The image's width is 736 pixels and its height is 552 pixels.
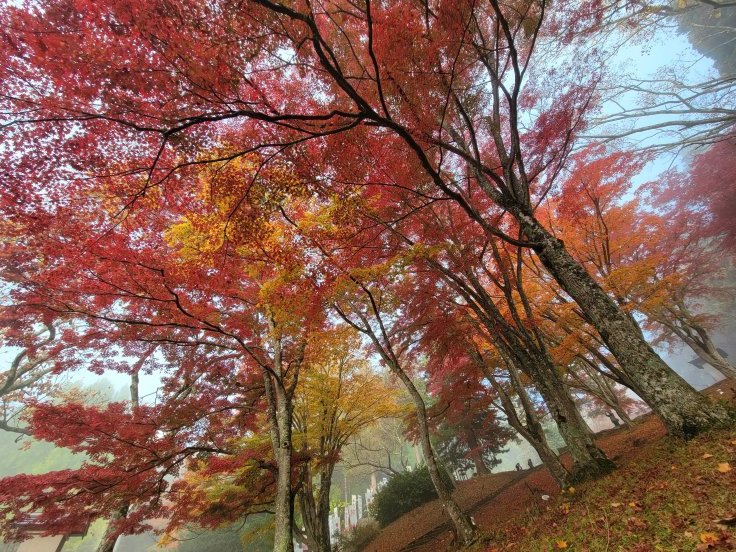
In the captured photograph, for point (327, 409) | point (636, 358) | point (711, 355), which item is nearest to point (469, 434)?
point (711, 355)

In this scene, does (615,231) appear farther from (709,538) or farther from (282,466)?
(282,466)

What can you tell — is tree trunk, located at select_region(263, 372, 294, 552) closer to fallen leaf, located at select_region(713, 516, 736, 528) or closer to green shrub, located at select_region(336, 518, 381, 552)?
fallen leaf, located at select_region(713, 516, 736, 528)

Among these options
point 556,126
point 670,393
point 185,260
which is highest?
point 556,126

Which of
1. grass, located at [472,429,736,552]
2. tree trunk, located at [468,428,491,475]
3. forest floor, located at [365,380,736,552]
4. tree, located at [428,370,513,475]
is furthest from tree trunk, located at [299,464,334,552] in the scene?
tree trunk, located at [468,428,491,475]

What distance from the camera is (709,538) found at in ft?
7.91

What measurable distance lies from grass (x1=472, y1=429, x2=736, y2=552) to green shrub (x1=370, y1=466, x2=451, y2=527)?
13115mm

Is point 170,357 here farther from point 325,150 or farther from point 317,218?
point 325,150

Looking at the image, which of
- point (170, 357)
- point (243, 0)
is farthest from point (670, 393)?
point (170, 357)

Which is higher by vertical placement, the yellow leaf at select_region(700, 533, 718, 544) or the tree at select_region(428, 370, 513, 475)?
the tree at select_region(428, 370, 513, 475)

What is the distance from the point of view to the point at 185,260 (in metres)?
7.55

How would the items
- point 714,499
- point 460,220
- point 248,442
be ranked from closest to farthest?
1. point 714,499
2. point 248,442
3. point 460,220

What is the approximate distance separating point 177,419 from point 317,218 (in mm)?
6153

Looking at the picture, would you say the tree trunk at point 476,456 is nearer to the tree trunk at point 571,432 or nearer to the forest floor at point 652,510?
the tree trunk at point 571,432

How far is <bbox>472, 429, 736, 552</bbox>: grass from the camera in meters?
2.66
